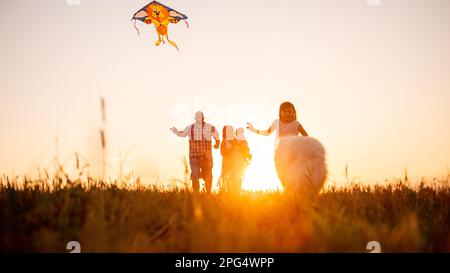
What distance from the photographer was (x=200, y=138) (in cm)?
1061

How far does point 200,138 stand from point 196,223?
23.2 ft

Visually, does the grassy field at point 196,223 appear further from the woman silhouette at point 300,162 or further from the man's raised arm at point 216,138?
the man's raised arm at point 216,138

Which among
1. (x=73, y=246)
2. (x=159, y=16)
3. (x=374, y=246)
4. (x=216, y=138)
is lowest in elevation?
(x=374, y=246)

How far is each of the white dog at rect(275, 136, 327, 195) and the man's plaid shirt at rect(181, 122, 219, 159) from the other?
336cm

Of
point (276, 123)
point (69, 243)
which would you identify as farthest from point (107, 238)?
point (276, 123)

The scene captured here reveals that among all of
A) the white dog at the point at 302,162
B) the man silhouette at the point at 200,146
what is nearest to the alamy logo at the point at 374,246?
the white dog at the point at 302,162

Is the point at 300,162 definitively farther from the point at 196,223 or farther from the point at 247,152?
the point at 247,152

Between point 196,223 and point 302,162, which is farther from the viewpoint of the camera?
point 302,162

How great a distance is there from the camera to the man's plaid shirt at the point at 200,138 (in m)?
10.6

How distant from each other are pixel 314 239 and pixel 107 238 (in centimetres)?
163

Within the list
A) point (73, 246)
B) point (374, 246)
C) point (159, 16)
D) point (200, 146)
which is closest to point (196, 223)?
point (73, 246)
